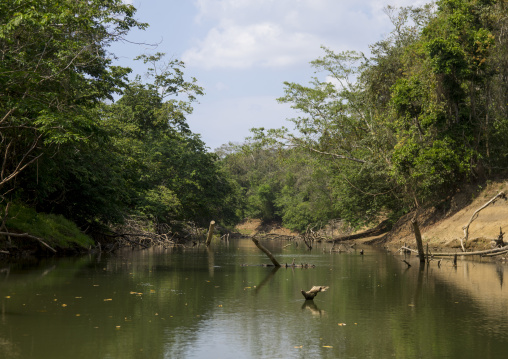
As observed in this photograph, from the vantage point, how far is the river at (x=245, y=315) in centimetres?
881

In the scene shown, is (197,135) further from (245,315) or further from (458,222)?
(245,315)

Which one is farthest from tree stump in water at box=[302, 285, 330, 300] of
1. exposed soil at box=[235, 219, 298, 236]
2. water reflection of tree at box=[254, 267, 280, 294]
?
exposed soil at box=[235, 219, 298, 236]

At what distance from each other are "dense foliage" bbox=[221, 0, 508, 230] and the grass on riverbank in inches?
768

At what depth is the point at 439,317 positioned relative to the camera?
1182 centimetres

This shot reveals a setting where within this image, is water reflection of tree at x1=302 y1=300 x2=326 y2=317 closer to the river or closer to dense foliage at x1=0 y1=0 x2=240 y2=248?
the river

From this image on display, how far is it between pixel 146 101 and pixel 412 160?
28.6 meters

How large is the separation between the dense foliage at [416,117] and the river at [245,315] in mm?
16040

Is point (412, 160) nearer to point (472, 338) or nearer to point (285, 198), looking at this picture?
point (472, 338)

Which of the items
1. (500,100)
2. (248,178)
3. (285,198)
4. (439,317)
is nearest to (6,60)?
(439,317)

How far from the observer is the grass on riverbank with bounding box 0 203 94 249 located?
23500mm

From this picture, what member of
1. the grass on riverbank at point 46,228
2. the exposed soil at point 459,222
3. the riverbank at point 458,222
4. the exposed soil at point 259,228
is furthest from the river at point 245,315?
the exposed soil at point 259,228

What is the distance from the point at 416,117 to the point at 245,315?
26.9 metres

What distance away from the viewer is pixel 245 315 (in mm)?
11914

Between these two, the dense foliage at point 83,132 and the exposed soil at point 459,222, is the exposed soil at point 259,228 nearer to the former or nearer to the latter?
the dense foliage at point 83,132
